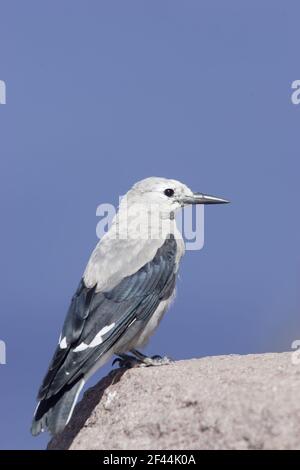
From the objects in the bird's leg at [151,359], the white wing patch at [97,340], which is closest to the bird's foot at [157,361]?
the bird's leg at [151,359]

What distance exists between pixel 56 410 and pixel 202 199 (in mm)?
2842

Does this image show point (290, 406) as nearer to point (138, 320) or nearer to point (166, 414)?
point (166, 414)

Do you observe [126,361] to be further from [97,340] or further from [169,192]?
[169,192]

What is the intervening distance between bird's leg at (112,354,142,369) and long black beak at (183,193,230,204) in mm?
1694

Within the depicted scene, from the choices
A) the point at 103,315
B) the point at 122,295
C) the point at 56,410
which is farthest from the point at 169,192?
the point at 56,410

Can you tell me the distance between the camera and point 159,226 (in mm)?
6578

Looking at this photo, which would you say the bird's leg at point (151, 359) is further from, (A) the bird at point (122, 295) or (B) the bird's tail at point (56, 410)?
(B) the bird's tail at point (56, 410)

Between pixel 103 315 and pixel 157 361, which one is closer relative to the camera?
pixel 103 315

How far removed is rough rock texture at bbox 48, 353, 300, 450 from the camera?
400 cm

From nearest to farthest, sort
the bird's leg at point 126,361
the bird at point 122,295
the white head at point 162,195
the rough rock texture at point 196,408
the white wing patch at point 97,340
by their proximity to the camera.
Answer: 1. the rough rock texture at point 196,408
2. the bird at point 122,295
3. the white wing patch at point 97,340
4. the bird's leg at point 126,361
5. the white head at point 162,195

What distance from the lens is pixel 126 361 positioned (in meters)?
5.73

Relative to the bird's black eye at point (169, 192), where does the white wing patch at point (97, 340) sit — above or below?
below

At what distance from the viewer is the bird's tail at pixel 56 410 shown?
185 inches
